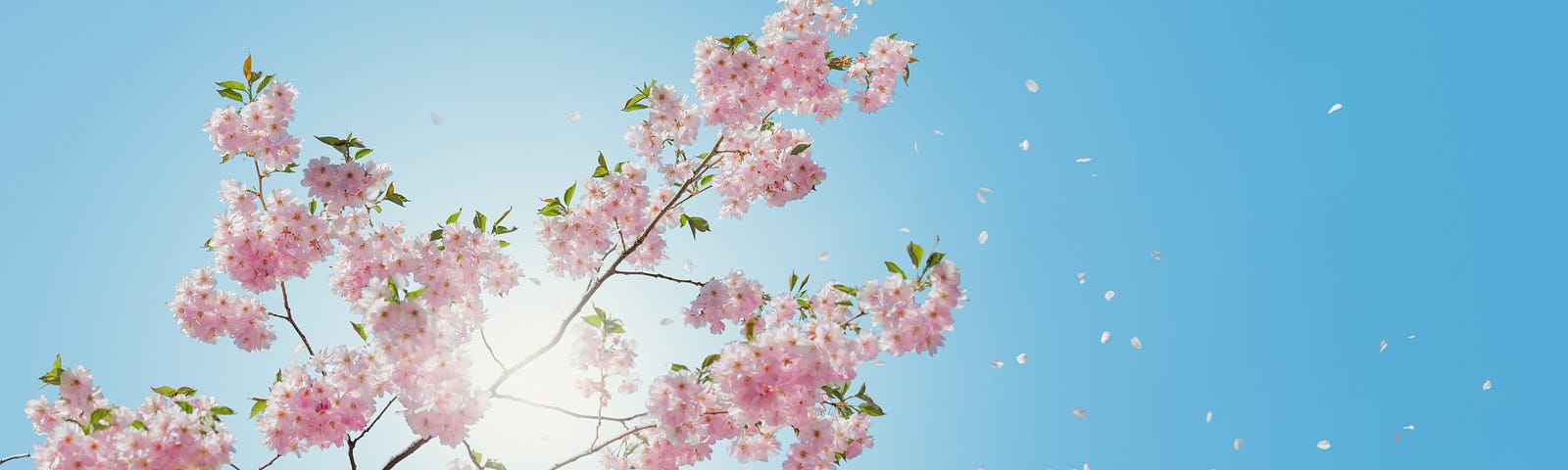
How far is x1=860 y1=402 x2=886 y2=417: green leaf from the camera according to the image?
566 centimetres

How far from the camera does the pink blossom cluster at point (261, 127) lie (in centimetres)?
561

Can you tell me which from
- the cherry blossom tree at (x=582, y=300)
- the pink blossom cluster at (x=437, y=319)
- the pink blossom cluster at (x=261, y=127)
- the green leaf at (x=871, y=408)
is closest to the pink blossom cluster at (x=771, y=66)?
the cherry blossom tree at (x=582, y=300)

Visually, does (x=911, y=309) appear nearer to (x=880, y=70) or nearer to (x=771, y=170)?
(x=771, y=170)

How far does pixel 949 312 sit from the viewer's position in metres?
4.49

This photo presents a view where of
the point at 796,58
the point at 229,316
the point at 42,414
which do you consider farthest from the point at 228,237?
the point at 796,58

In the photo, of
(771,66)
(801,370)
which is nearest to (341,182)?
(771,66)

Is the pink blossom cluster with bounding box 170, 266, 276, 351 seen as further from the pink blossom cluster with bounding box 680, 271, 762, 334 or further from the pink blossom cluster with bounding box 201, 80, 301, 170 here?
the pink blossom cluster with bounding box 680, 271, 762, 334

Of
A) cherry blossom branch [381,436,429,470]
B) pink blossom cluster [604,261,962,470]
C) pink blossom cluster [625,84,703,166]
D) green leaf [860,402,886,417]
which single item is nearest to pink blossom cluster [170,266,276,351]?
cherry blossom branch [381,436,429,470]

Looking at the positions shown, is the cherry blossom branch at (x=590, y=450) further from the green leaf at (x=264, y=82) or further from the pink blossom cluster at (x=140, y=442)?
the green leaf at (x=264, y=82)

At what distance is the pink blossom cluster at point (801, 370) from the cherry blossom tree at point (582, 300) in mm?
12

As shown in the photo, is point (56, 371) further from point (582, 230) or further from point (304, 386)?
point (582, 230)

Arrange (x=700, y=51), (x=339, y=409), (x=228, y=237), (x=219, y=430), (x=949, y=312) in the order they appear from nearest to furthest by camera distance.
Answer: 1. (x=949, y=312)
2. (x=219, y=430)
3. (x=339, y=409)
4. (x=228, y=237)
5. (x=700, y=51)

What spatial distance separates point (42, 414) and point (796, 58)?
594 centimetres

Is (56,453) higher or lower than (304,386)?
lower
